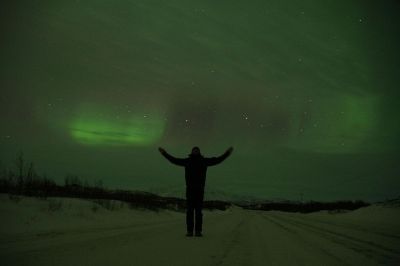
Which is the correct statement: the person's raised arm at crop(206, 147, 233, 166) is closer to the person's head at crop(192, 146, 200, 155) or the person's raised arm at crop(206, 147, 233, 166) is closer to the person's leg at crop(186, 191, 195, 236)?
the person's head at crop(192, 146, 200, 155)

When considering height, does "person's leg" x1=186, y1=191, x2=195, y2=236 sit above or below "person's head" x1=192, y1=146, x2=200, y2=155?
below

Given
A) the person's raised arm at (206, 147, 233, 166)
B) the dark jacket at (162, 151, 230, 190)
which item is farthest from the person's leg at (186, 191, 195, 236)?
the person's raised arm at (206, 147, 233, 166)

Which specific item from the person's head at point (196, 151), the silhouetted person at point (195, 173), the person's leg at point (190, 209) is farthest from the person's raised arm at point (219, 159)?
the person's leg at point (190, 209)

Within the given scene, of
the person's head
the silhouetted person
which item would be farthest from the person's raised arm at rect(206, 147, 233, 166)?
the person's head

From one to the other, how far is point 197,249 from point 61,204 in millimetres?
13626

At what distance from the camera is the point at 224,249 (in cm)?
735

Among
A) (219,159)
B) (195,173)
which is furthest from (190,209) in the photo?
(219,159)

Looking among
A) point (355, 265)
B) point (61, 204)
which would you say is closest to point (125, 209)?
point (61, 204)

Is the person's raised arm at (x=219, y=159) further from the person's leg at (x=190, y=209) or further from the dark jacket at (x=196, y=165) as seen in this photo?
the person's leg at (x=190, y=209)

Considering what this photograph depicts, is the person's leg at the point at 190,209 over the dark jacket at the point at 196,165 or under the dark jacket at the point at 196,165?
under

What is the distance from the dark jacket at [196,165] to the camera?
10.4m

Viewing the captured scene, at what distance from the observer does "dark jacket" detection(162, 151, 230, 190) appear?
1045 cm

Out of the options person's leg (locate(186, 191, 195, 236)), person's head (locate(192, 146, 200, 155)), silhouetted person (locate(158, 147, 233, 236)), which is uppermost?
person's head (locate(192, 146, 200, 155))

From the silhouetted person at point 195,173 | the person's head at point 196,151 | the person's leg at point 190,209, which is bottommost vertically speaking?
the person's leg at point 190,209
